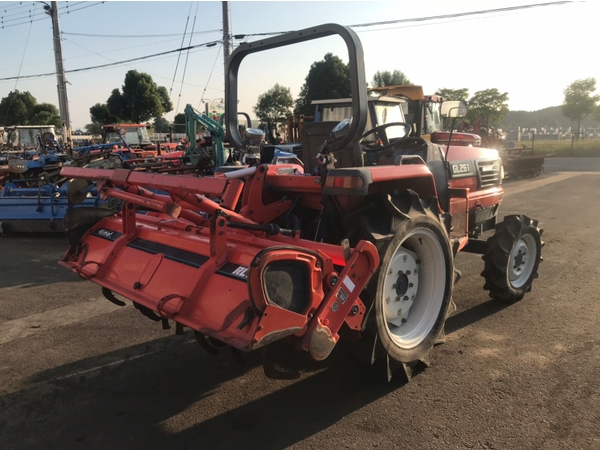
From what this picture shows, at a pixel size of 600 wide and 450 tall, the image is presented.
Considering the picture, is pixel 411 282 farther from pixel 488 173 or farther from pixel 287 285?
pixel 488 173

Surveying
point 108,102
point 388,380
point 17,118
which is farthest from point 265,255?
point 17,118

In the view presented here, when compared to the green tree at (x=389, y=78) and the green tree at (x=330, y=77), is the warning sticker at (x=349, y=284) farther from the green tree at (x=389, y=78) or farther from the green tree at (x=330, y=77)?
the green tree at (x=389, y=78)

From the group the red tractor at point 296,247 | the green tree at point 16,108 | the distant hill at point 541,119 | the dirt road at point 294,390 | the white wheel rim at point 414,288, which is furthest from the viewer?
the distant hill at point 541,119

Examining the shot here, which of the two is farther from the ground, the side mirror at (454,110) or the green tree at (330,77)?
the green tree at (330,77)

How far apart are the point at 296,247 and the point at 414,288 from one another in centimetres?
126

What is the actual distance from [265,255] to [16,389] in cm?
221

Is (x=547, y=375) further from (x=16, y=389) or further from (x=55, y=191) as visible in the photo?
(x=55, y=191)

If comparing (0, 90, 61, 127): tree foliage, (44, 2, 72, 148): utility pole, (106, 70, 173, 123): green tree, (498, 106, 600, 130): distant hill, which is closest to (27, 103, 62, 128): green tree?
(0, 90, 61, 127): tree foliage

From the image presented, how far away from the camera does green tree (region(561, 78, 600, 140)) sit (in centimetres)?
3619

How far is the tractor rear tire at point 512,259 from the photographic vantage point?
14.3 ft

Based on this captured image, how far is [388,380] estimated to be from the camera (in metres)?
3.02

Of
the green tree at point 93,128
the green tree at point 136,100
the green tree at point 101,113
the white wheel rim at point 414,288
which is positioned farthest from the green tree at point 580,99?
the green tree at point 93,128

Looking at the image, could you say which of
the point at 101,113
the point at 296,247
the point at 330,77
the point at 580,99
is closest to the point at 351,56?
Result: the point at 296,247

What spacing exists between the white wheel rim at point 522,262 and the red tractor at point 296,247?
853 mm
